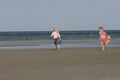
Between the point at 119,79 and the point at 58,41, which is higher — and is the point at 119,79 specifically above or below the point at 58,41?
above

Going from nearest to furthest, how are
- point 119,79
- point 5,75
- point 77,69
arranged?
point 119,79 → point 5,75 → point 77,69

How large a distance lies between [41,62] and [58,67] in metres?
2.25

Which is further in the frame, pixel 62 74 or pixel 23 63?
pixel 23 63

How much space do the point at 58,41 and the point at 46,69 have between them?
12184 mm

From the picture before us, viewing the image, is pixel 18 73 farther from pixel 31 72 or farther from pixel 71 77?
pixel 71 77

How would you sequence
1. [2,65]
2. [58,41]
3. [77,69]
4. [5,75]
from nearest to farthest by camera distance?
[5,75] → [77,69] → [2,65] → [58,41]

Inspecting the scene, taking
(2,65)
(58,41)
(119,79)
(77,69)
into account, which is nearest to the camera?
(119,79)

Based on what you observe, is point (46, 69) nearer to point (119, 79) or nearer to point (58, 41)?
point (119, 79)

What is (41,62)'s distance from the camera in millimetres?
17891

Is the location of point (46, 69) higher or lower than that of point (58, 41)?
higher

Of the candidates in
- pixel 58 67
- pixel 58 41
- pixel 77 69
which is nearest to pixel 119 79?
pixel 77 69

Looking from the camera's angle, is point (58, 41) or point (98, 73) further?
point (58, 41)

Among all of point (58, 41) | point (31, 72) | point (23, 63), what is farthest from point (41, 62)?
point (58, 41)

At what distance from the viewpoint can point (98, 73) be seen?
13.8 meters
